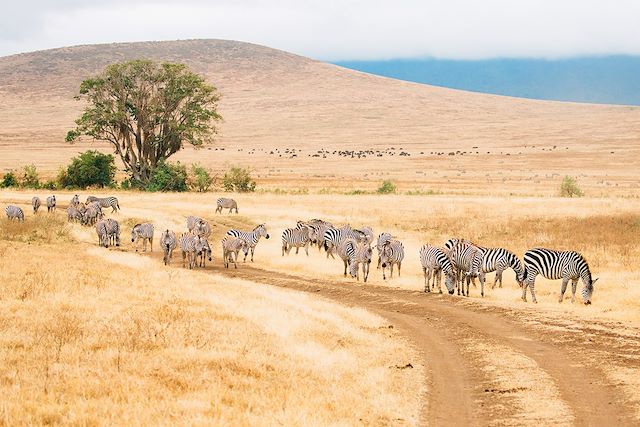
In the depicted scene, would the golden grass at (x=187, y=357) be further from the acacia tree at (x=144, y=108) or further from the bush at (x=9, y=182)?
the bush at (x=9, y=182)

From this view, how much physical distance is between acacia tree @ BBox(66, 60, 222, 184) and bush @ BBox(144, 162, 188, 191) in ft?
4.82

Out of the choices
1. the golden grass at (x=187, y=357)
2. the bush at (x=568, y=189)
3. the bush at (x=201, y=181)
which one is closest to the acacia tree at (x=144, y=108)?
the bush at (x=201, y=181)

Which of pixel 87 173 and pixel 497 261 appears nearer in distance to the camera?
pixel 497 261

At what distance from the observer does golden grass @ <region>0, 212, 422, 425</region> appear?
12430 millimetres

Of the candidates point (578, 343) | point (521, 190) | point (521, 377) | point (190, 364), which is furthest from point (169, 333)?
point (521, 190)

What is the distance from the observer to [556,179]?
101m

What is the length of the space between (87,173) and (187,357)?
210 feet

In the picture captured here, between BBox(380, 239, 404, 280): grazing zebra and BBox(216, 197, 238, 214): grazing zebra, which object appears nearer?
BBox(380, 239, 404, 280): grazing zebra

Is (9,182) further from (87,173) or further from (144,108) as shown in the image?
(144,108)

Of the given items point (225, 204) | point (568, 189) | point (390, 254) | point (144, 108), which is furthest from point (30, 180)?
point (390, 254)

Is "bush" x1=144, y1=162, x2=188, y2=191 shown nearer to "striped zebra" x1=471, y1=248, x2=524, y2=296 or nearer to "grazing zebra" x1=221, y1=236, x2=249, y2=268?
"grazing zebra" x1=221, y1=236, x2=249, y2=268

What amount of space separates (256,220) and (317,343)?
111 ft

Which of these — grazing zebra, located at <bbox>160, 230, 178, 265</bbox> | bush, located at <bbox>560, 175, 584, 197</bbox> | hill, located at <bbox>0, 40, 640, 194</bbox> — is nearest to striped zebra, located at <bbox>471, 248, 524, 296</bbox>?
grazing zebra, located at <bbox>160, 230, 178, 265</bbox>

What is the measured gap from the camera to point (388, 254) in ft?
108
